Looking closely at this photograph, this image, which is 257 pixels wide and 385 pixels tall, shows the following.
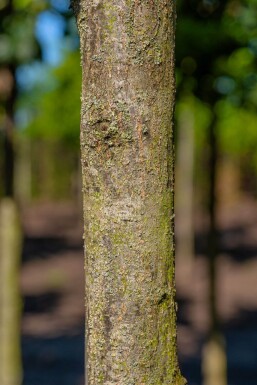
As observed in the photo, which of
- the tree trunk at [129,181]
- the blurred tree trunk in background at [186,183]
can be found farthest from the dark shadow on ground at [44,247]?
the tree trunk at [129,181]

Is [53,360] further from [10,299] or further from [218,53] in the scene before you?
[218,53]

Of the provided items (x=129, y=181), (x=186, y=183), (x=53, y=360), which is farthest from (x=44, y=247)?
(x=129, y=181)

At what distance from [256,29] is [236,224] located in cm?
1618

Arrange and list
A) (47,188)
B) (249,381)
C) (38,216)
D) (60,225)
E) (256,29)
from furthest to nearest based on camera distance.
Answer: (47,188) → (38,216) → (60,225) → (249,381) → (256,29)

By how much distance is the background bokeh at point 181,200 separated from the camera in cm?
592

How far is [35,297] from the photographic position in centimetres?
1620

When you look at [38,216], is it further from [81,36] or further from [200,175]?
[81,36]

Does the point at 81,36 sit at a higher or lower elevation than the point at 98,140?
higher

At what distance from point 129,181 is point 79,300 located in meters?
14.0

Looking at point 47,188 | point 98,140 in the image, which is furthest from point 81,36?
point 47,188

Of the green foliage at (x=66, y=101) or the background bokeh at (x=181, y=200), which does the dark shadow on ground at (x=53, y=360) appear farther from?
the green foliage at (x=66, y=101)

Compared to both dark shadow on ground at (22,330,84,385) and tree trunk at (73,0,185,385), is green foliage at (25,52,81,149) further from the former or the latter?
tree trunk at (73,0,185,385)

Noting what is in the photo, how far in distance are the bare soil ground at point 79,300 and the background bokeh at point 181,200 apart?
0.03 metres

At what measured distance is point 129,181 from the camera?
2064 millimetres
